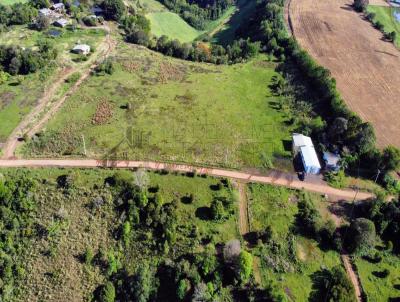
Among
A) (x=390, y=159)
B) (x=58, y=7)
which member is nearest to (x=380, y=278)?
(x=390, y=159)

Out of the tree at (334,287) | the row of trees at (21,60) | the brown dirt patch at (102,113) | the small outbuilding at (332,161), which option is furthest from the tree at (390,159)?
the row of trees at (21,60)

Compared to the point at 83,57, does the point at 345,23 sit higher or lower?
higher

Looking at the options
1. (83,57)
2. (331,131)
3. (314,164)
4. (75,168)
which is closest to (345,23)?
(331,131)

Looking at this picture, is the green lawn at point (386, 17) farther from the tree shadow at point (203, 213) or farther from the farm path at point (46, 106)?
→ the tree shadow at point (203, 213)

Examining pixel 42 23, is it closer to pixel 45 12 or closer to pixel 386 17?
pixel 45 12

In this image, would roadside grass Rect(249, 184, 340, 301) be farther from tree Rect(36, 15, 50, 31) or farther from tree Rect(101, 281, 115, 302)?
tree Rect(36, 15, 50, 31)

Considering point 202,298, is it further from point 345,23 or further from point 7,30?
point 345,23
